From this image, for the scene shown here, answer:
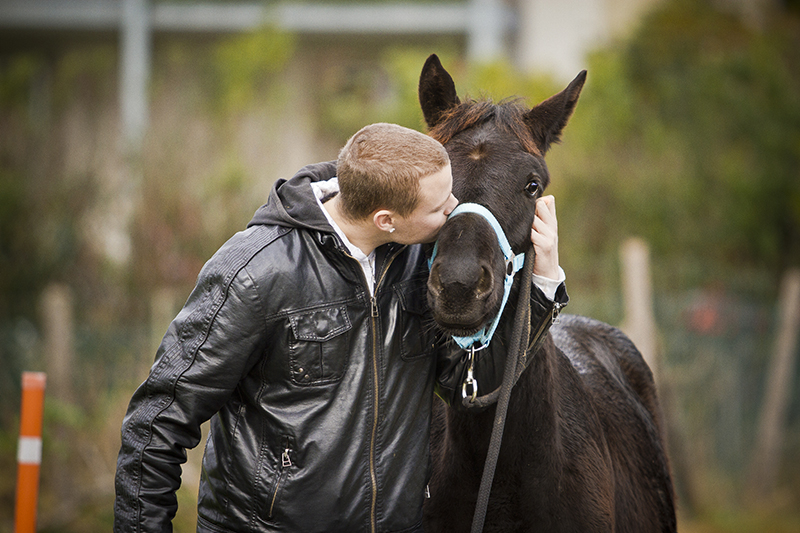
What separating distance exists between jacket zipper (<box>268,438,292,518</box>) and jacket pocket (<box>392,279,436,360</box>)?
43 cm

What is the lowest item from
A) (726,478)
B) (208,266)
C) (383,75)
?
(726,478)

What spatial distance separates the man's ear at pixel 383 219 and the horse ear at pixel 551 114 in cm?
79

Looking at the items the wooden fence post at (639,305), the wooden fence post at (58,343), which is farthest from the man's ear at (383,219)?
the wooden fence post at (58,343)

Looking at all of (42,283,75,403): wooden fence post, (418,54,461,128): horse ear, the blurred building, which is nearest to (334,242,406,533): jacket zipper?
(418,54,461,128): horse ear

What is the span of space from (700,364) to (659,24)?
873 centimetres

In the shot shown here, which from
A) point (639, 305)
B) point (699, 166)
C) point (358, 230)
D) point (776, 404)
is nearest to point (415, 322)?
point (358, 230)

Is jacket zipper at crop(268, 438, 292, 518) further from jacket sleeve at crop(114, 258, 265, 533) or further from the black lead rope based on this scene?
the black lead rope

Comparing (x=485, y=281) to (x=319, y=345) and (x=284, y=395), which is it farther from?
(x=284, y=395)

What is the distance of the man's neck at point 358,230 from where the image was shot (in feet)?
6.82

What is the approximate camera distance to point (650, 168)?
1020cm

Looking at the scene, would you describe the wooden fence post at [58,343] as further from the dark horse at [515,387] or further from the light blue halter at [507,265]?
the light blue halter at [507,265]

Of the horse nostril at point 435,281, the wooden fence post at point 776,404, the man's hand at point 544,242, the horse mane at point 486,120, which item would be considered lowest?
the wooden fence post at point 776,404

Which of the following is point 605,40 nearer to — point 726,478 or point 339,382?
point 726,478

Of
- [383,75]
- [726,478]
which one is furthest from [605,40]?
[726,478]
